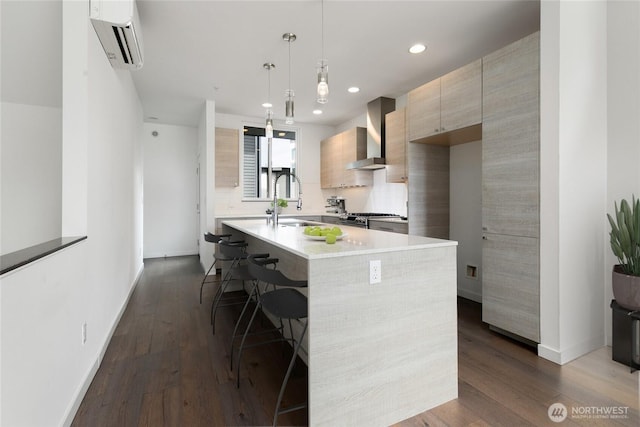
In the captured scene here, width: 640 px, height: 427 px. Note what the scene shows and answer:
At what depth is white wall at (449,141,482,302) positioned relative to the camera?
362cm

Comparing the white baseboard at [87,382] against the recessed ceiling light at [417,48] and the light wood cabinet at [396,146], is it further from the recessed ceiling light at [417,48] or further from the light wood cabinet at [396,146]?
the recessed ceiling light at [417,48]

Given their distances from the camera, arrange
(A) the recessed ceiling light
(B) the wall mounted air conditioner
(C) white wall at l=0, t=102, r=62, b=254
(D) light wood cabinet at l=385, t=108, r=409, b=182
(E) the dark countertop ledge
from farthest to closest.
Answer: (D) light wood cabinet at l=385, t=108, r=409, b=182 → (A) the recessed ceiling light → (C) white wall at l=0, t=102, r=62, b=254 → (B) the wall mounted air conditioner → (E) the dark countertop ledge

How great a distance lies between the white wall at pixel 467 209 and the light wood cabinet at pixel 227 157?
3.50 m

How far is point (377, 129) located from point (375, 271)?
3517mm

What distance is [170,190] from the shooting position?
21.7ft

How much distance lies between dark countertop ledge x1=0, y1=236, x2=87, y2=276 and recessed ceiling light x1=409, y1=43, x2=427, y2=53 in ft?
10.8

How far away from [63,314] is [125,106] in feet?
8.86

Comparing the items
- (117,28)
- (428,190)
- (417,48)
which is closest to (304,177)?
(428,190)

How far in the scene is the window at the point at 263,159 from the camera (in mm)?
6016

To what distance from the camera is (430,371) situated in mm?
1798

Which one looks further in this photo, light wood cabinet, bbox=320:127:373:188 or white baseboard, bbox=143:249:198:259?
white baseboard, bbox=143:249:198:259

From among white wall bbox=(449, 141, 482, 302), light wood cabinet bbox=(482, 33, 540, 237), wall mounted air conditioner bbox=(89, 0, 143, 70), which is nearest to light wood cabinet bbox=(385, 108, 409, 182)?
white wall bbox=(449, 141, 482, 302)

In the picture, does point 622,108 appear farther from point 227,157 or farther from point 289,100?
point 227,157

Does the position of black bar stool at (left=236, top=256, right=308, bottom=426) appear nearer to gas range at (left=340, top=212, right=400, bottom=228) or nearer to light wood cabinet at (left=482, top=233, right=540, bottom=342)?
light wood cabinet at (left=482, top=233, right=540, bottom=342)
